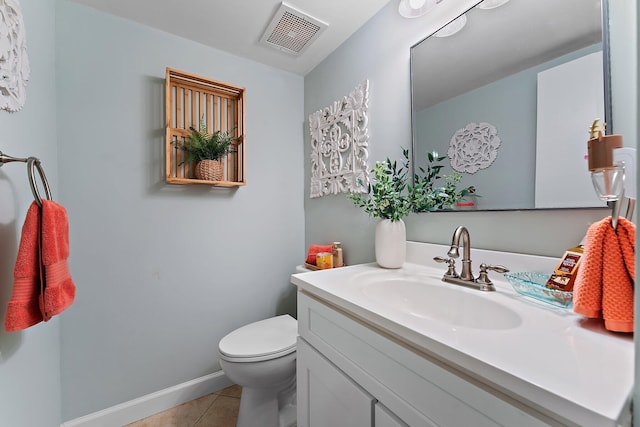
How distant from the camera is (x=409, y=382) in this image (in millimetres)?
542

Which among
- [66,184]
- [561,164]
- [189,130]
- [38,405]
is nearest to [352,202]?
[561,164]

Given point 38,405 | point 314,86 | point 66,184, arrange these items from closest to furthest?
point 38,405 → point 66,184 → point 314,86

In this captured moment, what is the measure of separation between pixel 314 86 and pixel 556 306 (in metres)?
1.81

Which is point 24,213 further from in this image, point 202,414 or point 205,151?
point 202,414

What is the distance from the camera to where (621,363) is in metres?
0.40

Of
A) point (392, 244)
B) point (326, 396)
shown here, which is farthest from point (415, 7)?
point (326, 396)

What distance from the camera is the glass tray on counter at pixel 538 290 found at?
0.62 metres

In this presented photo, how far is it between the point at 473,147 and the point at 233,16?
4.62 ft

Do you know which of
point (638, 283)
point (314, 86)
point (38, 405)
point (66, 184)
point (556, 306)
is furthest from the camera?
point (314, 86)

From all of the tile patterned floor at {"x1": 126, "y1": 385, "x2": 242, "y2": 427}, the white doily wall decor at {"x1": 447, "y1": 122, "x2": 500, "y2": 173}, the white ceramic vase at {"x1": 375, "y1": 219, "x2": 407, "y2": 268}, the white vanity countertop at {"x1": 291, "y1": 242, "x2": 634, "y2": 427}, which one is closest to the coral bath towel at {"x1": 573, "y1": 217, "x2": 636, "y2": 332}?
the white vanity countertop at {"x1": 291, "y1": 242, "x2": 634, "y2": 427}

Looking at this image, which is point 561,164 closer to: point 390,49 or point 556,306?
point 556,306

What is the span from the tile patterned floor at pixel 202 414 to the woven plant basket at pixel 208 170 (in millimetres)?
1325

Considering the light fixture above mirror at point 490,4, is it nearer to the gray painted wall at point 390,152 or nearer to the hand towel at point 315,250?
the gray painted wall at point 390,152

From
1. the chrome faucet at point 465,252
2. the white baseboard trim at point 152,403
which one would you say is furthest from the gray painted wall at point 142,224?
the chrome faucet at point 465,252
